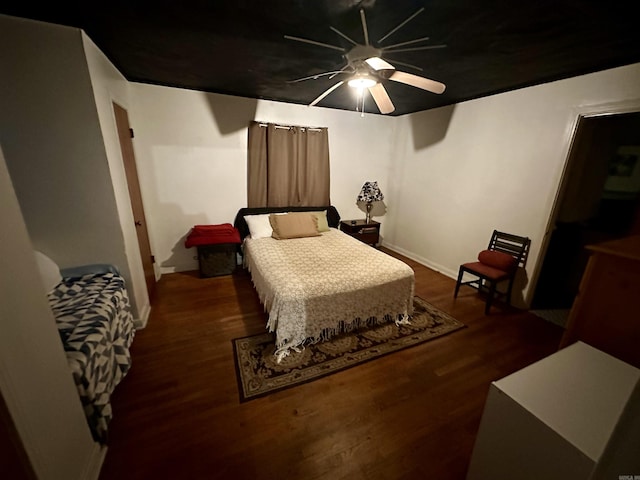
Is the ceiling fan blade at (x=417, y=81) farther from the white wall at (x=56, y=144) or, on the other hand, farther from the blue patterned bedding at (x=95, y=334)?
the blue patterned bedding at (x=95, y=334)

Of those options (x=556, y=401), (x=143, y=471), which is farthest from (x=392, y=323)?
(x=143, y=471)

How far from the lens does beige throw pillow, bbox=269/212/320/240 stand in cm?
330

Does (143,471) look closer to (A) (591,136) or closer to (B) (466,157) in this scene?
(B) (466,157)

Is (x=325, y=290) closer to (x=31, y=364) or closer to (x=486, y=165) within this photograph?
(x=31, y=364)

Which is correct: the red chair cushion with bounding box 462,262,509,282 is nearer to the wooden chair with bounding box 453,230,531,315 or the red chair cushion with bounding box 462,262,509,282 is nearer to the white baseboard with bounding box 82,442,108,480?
the wooden chair with bounding box 453,230,531,315

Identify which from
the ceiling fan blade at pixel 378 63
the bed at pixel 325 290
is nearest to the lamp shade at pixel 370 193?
Result: the bed at pixel 325 290

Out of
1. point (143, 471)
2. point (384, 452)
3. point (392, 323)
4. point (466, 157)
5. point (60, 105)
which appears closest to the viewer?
point (143, 471)

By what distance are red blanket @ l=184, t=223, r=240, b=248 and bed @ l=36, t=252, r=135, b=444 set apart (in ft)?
3.66

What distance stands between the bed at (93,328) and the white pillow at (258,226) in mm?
1560

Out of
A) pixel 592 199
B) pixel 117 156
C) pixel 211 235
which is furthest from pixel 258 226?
pixel 592 199

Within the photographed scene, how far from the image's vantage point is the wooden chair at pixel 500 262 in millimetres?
2717

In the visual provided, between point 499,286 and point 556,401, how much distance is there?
2.57m

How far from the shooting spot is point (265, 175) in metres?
3.66

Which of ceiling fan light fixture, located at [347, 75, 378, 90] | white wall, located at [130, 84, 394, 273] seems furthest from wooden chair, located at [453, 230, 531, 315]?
white wall, located at [130, 84, 394, 273]
